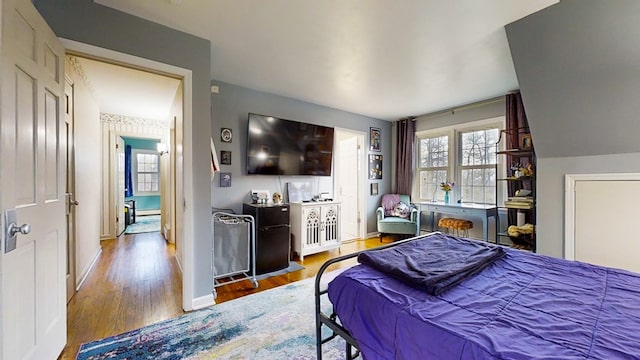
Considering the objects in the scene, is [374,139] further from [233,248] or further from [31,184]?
[31,184]

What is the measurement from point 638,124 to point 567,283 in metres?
1.95

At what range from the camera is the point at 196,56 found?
2.33m

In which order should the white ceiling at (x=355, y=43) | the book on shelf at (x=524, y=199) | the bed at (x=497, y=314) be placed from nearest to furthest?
the bed at (x=497, y=314), the white ceiling at (x=355, y=43), the book on shelf at (x=524, y=199)

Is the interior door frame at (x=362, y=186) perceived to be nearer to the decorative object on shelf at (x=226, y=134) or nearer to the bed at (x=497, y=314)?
the decorative object on shelf at (x=226, y=134)

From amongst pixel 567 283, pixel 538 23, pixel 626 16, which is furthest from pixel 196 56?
pixel 626 16

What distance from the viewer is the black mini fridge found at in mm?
3148

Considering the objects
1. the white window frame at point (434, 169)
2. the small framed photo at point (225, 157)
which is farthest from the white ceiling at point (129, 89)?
the white window frame at point (434, 169)

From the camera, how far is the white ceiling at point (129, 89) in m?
3.02

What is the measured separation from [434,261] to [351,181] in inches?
156

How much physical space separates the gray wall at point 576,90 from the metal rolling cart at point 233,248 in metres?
3.19

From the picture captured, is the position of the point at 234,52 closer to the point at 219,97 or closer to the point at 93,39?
the point at 219,97

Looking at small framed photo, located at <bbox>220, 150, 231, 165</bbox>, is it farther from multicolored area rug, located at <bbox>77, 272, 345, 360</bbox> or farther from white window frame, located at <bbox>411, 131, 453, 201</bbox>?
white window frame, located at <bbox>411, 131, 453, 201</bbox>

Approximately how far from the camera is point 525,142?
11.3ft

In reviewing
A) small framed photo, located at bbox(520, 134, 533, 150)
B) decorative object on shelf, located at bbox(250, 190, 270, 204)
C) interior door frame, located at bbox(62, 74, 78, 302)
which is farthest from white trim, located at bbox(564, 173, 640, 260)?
interior door frame, located at bbox(62, 74, 78, 302)
